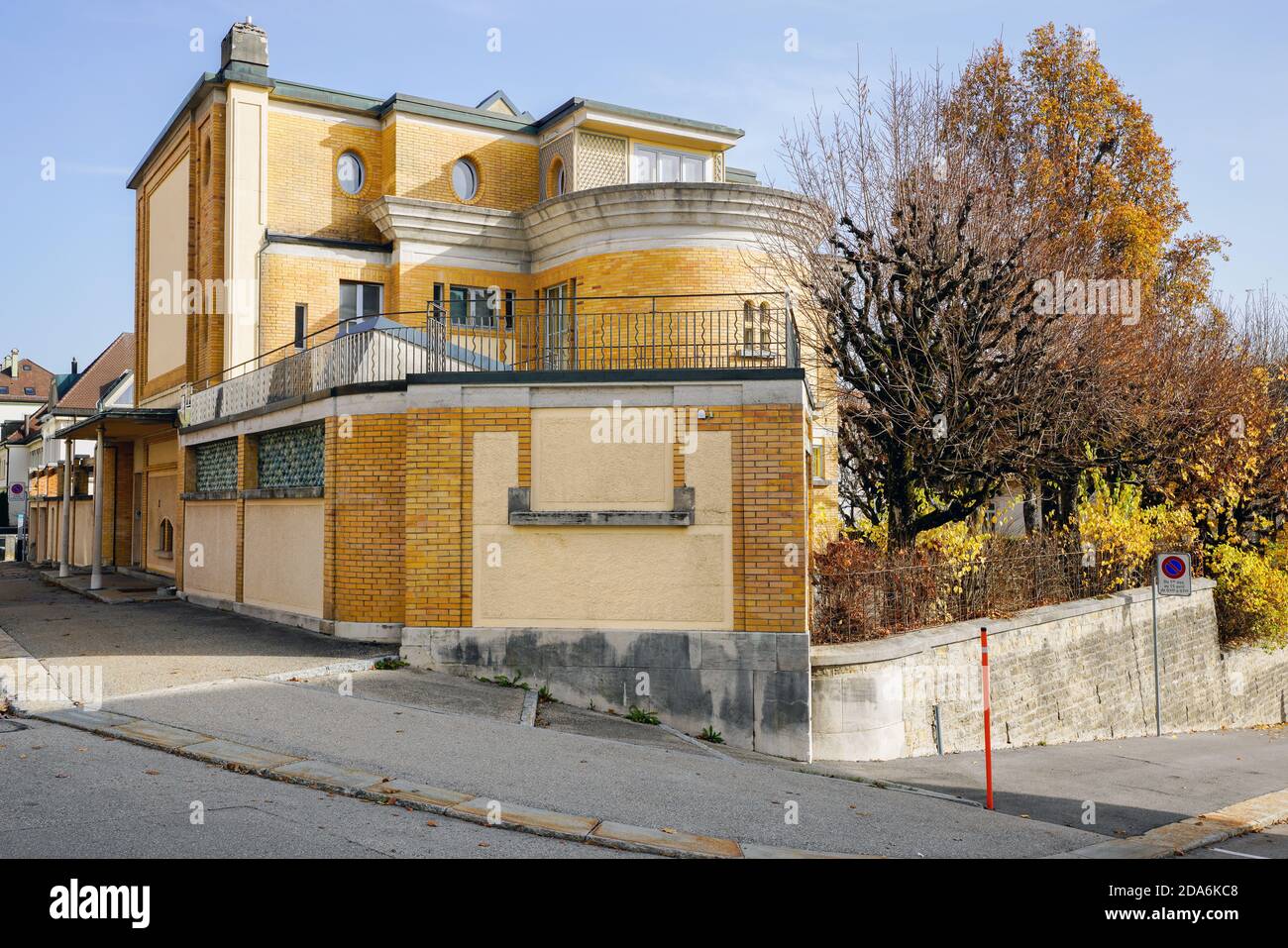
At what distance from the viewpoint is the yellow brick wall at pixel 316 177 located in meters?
22.1

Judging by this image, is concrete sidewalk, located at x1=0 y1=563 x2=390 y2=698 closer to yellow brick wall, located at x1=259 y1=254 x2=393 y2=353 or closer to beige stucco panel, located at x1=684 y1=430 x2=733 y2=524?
beige stucco panel, located at x1=684 y1=430 x2=733 y2=524

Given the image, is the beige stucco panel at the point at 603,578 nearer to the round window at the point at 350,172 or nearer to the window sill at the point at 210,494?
the window sill at the point at 210,494

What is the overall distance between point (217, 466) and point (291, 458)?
13.5 feet

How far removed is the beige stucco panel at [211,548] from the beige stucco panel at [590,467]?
24.5 feet

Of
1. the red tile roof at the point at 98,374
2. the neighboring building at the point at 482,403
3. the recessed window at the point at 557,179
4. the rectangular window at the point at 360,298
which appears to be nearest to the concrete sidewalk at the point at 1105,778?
the neighboring building at the point at 482,403

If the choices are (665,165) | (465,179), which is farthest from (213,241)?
(665,165)

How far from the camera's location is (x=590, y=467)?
460 inches

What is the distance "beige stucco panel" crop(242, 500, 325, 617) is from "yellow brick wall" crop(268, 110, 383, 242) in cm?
894

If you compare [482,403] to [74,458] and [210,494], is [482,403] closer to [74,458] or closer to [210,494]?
[210,494]
